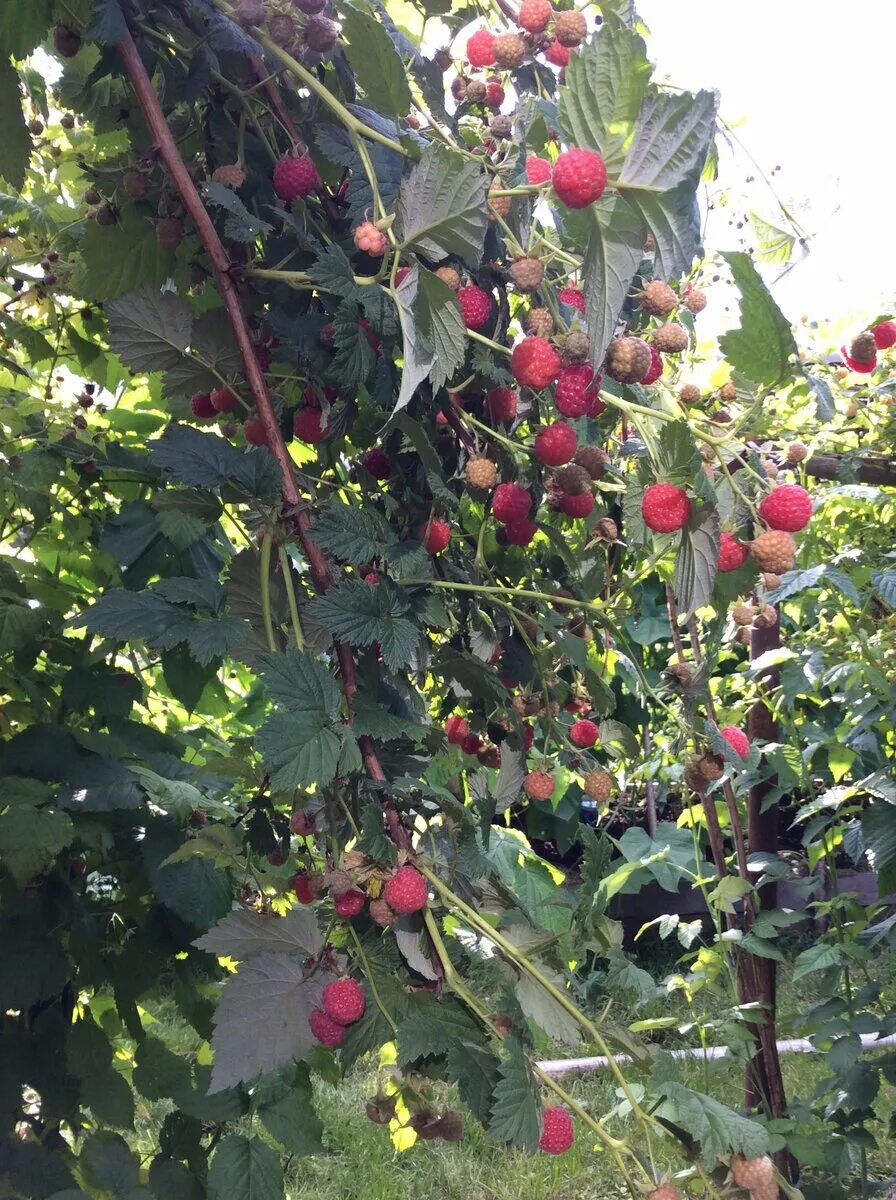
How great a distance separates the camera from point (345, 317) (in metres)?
0.75

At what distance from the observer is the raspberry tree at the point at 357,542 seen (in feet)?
2.13

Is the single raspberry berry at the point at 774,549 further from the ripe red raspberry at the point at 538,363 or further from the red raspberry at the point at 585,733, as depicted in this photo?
the red raspberry at the point at 585,733

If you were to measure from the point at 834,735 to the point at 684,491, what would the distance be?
1.31m

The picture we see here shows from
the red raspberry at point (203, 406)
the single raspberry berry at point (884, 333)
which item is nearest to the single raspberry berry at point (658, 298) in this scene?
the red raspberry at point (203, 406)

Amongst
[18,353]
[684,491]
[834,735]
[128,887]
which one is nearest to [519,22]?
[684,491]

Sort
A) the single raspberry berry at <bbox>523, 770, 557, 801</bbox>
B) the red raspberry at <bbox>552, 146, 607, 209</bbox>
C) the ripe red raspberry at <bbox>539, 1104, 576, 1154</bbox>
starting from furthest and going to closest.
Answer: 1. the single raspberry berry at <bbox>523, 770, 557, 801</bbox>
2. the ripe red raspberry at <bbox>539, 1104, 576, 1154</bbox>
3. the red raspberry at <bbox>552, 146, 607, 209</bbox>

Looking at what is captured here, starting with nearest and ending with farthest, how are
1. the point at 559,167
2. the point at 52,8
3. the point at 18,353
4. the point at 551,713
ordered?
1. the point at 559,167
2. the point at 52,8
3. the point at 551,713
4. the point at 18,353

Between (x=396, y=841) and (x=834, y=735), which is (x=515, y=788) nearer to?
(x=396, y=841)

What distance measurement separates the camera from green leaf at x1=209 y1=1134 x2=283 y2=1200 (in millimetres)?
912

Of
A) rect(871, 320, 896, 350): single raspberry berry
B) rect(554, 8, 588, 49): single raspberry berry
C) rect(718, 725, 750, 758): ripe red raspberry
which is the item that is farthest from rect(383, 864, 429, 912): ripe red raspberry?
rect(871, 320, 896, 350): single raspberry berry

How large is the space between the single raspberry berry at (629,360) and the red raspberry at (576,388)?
0.03m

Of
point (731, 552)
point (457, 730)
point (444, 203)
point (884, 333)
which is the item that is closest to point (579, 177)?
point (444, 203)

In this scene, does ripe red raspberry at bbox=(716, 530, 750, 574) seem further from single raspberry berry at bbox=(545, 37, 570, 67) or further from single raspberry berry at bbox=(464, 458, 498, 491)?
single raspberry berry at bbox=(545, 37, 570, 67)

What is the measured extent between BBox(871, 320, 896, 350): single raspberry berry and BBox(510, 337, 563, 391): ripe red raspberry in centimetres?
106
